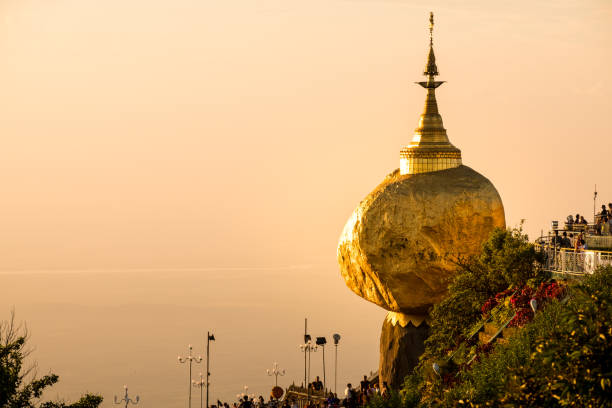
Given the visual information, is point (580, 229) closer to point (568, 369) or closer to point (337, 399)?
point (337, 399)

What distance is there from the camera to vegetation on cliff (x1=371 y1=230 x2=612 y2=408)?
53.8 ft

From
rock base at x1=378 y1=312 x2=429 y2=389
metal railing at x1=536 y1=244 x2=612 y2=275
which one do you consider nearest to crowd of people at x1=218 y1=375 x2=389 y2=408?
rock base at x1=378 y1=312 x2=429 y2=389

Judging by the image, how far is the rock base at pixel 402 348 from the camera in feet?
116

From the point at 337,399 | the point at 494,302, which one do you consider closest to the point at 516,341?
the point at 494,302

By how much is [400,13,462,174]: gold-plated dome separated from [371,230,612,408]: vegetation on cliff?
153 inches

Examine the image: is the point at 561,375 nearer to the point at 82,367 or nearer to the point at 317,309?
the point at 82,367

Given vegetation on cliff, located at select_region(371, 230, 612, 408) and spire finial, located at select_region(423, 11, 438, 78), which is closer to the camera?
vegetation on cliff, located at select_region(371, 230, 612, 408)

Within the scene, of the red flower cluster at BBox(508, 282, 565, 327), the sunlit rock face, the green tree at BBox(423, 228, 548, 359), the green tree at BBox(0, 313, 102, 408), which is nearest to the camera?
the green tree at BBox(0, 313, 102, 408)

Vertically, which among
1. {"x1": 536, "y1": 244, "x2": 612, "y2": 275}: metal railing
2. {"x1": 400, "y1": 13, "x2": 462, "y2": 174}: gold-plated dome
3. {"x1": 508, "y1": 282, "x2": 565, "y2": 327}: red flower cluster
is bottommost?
{"x1": 508, "y1": 282, "x2": 565, "y2": 327}: red flower cluster

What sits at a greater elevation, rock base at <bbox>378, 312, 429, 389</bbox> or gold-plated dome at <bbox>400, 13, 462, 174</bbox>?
gold-plated dome at <bbox>400, 13, 462, 174</bbox>

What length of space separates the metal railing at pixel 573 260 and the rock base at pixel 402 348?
5.99 meters

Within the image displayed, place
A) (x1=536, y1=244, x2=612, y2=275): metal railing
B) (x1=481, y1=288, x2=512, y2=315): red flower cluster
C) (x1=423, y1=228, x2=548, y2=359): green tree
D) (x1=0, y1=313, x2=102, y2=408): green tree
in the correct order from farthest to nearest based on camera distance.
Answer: (x1=423, y1=228, x2=548, y2=359): green tree → (x1=481, y1=288, x2=512, y2=315): red flower cluster → (x1=536, y1=244, x2=612, y2=275): metal railing → (x1=0, y1=313, x2=102, y2=408): green tree

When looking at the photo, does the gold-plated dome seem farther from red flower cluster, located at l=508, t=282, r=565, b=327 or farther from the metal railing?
red flower cluster, located at l=508, t=282, r=565, b=327

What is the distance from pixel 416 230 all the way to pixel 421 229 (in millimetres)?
166
